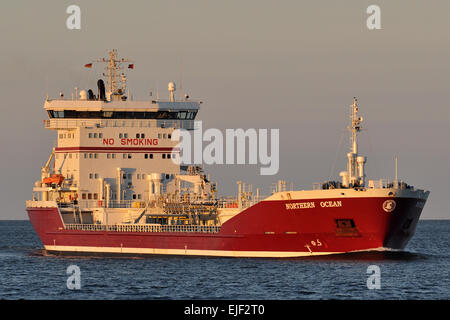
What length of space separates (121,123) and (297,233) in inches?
592

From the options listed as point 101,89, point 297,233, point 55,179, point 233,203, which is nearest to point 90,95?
point 101,89

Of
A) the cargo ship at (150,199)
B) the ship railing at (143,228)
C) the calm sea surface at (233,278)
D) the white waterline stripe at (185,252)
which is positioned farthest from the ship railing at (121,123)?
the calm sea surface at (233,278)

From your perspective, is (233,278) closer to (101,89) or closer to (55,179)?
(55,179)

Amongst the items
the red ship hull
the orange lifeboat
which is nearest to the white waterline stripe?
the red ship hull

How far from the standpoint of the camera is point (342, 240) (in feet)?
153

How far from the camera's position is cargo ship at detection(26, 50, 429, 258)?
47.6 m

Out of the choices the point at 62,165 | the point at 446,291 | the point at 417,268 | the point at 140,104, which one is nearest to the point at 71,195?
the point at 62,165

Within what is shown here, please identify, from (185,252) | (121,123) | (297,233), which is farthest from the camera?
(121,123)

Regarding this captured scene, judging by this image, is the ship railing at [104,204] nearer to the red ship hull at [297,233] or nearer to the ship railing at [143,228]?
the ship railing at [143,228]

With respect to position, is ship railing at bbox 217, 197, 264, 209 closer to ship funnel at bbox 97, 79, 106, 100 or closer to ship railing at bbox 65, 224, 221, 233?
ship railing at bbox 65, 224, 221, 233

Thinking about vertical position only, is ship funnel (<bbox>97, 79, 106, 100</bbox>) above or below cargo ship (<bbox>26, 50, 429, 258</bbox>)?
above

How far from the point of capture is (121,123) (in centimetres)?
5719

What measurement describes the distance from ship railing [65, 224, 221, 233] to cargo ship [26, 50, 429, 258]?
0.06 meters

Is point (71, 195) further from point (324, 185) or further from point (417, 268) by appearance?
point (417, 268)
